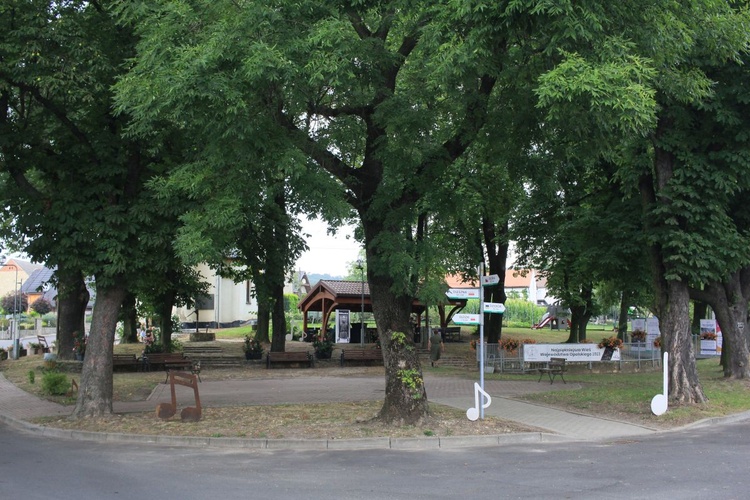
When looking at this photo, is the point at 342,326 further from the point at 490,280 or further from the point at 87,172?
the point at 490,280

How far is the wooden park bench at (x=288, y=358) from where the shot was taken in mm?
27859

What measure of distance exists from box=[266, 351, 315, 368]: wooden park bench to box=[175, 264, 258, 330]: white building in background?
28017 millimetres

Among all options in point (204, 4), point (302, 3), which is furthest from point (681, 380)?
point (204, 4)

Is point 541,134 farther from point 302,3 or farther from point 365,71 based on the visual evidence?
point 302,3

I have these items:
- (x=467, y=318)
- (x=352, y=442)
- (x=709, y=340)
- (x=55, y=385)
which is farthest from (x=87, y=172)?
(x=709, y=340)

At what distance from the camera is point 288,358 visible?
28266 mm

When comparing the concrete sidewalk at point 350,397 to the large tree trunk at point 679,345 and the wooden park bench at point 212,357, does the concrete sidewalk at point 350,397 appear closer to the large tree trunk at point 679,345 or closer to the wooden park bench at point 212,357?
the large tree trunk at point 679,345

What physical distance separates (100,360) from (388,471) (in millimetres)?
7528

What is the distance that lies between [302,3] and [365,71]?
1.74 m

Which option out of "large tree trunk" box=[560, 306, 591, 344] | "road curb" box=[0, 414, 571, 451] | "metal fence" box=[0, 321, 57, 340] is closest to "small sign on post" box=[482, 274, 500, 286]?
"road curb" box=[0, 414, 571, 451]

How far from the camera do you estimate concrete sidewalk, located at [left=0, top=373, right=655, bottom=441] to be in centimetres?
1317

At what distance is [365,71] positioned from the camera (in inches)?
466

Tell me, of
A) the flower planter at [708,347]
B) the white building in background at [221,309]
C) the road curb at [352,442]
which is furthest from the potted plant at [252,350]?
the white building in background at [221,309]

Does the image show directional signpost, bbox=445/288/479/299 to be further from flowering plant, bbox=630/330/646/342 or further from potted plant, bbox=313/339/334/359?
flowering plant, bbox=630/330/646/342
